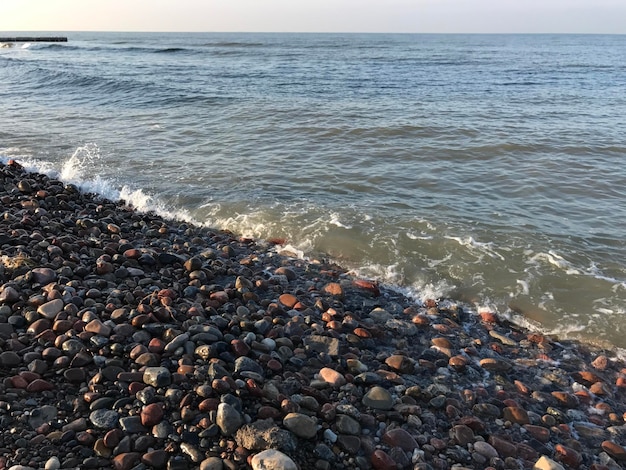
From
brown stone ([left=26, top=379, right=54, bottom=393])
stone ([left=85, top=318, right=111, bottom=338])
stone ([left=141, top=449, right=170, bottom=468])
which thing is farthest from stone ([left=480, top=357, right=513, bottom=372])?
brown stone ([left=26, top=379, right=54, bottom=393])

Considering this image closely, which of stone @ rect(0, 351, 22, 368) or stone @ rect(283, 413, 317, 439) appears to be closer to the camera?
stone @ rect(283, 413, 317, 439)

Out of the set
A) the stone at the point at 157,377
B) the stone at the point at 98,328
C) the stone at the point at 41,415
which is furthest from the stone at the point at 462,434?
the stone at the point at 98,328

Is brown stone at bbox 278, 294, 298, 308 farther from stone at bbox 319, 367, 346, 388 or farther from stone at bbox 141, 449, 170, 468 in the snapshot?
stone at bbox 141, 449, 170, 468

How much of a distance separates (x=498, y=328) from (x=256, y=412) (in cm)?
324

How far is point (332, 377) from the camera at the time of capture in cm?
385

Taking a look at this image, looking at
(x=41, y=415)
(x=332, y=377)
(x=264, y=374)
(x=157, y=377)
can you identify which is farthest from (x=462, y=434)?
(x=41, y=415)

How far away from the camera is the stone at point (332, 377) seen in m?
3.81

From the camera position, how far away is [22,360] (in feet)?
11.7

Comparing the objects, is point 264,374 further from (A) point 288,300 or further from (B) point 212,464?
(A) point 288,300

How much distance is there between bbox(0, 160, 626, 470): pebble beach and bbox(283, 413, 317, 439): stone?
0.04ft

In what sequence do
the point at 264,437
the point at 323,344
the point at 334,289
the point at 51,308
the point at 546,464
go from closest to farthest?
the point at 264,437 < the point at 546,464 < the point at 51,308 < the point at 323,344 < the point at 334,289

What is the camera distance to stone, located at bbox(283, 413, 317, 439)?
313 centimetres

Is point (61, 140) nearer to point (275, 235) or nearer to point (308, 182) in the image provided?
point (308, 182)

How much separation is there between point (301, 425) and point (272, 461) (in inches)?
14.9
